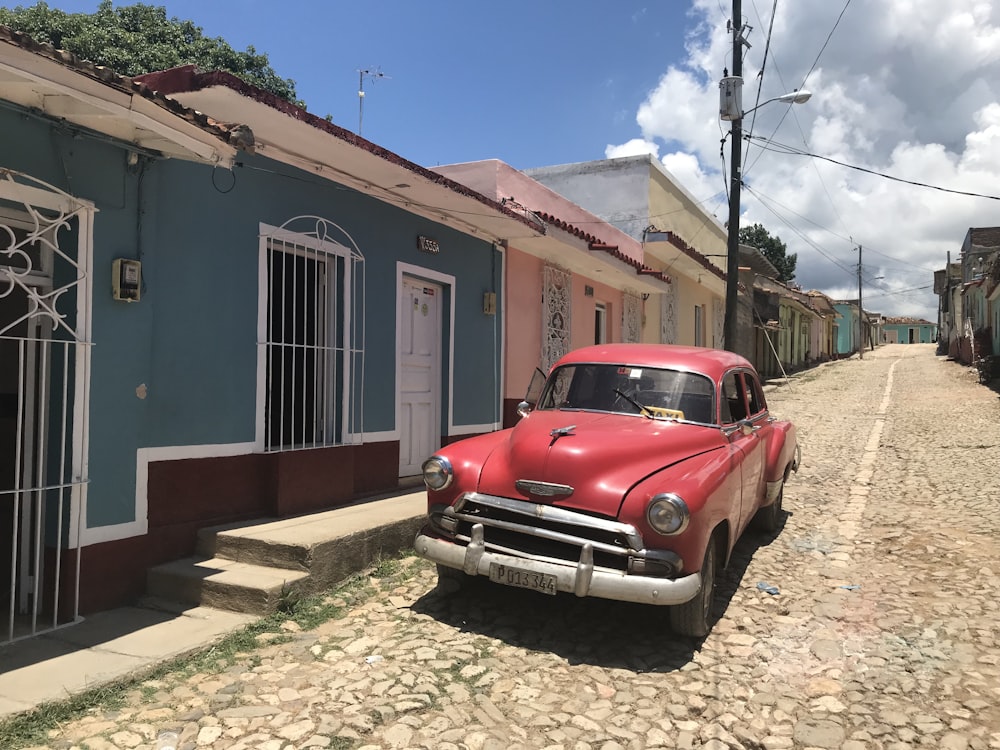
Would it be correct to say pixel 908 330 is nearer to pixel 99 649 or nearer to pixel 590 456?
pixel 590 456

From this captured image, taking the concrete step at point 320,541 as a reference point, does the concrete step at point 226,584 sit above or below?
below

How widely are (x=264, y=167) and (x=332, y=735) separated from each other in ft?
13.7

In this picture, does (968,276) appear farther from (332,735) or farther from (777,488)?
(332,735)

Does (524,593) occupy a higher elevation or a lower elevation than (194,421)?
lower

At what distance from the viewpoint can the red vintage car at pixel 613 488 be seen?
12.1 feet

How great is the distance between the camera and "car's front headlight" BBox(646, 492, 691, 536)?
3.63 m

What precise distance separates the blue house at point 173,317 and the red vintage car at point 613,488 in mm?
1783

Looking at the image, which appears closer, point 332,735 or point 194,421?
point 332,735

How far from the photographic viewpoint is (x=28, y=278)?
4.10 m

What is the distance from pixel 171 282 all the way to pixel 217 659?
2472mm

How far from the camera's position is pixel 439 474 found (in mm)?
4324

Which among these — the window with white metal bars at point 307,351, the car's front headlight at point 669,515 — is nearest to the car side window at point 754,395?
the car's front headlight at point 669,515

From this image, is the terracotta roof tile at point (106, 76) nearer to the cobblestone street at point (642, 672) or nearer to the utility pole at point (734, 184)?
the cobblestone street at point (642, 672)

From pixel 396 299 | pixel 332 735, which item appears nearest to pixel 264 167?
pixel 396 299
